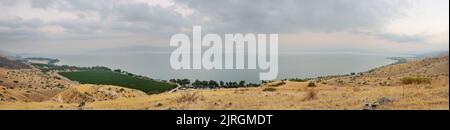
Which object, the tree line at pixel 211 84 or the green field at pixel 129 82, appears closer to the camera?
the tree line at pixel 211 84

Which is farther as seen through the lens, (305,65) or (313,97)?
(305,65)

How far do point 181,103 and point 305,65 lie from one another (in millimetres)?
46440

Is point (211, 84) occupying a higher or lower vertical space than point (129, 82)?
higher

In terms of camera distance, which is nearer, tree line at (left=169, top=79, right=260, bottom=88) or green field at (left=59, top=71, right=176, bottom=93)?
tree line at (left=169, top=79, right=260, bottom=88)

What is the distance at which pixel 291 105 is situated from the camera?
1784cm

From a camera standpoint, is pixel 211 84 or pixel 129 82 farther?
pixel 129 82
